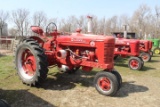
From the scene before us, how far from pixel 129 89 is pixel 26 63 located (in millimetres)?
2922

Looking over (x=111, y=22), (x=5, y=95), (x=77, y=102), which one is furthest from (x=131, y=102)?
(x=111, y=22)

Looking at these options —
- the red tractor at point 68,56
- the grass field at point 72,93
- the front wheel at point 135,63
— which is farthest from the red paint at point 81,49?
the front wheel at point 135,63

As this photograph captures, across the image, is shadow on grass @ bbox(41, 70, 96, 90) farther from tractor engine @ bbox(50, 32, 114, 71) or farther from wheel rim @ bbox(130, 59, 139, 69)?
wheel rim @ bbox(130, 59, 139, 69)

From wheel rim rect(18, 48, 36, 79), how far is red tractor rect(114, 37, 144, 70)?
464cm

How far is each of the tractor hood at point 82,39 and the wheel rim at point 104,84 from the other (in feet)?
3.03

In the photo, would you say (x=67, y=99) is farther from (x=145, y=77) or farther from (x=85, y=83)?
(x=145, y=77)

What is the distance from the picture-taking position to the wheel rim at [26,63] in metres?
6.20

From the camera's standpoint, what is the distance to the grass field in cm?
481

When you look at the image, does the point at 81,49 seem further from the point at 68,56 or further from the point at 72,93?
the point at 72,93

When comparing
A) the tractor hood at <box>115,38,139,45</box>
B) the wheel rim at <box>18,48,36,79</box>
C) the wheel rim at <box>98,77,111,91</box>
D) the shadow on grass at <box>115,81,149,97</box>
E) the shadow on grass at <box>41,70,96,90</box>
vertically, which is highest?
the tractor hood at <box>115,38,139,45</box>

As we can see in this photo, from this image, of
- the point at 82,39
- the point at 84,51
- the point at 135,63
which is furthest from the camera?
the point at 135,63

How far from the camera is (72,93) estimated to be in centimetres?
543

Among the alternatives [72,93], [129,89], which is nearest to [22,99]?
[72,93]

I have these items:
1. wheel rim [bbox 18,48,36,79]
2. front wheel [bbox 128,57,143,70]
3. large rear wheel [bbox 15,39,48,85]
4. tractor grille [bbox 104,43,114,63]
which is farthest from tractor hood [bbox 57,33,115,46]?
front wheel [bbox 128,57,143,70]
